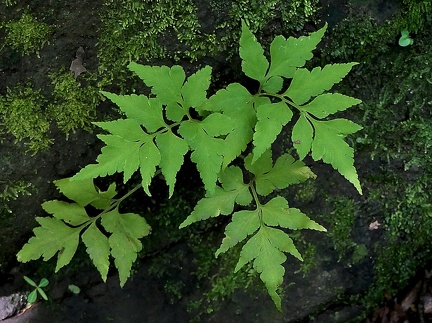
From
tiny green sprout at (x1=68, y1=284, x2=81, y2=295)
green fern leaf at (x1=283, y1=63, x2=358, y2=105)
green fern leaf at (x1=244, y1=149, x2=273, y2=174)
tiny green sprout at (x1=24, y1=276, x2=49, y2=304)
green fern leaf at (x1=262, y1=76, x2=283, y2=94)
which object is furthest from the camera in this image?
tiny green sprout at (x1=68, y1=284, x2=81, y2=295)

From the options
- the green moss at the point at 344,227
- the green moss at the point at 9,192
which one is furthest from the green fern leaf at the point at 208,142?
the green moss at the point at 344,227

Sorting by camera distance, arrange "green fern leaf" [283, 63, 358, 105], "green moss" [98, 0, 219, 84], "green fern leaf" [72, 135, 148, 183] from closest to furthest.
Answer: "green fern leaf" [72, 135, 148, 183] < "green fern leaf" [283, 63, 358, 105] < "green moss" [98, 0, 219, 84]

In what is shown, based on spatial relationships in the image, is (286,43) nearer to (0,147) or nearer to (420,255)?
(0,147)

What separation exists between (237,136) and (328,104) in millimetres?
506

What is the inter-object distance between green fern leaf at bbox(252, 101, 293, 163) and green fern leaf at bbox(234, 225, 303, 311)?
54 cm

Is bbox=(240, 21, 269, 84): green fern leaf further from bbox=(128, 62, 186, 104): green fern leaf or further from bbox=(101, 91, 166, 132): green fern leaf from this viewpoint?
bbox=(101, 91, 166, 132): green fern leaf

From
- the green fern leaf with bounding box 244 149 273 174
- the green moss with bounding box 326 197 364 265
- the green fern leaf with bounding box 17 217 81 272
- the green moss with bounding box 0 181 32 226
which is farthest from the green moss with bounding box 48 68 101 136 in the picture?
the green moss with bounding box 326 197 364 265

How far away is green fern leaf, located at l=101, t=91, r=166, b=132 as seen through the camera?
237 cm

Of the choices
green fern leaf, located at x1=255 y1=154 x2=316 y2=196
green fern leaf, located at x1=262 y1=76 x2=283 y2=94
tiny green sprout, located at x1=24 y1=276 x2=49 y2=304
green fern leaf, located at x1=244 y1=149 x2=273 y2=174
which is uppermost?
green fern leaf, located at x1=262 y1=76 x2=283 y2=94

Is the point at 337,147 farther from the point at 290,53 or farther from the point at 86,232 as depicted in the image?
the point at 86,232

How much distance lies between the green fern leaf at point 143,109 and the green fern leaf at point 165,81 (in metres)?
0.06

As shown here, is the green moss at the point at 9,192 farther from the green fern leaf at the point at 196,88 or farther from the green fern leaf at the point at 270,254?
the green fern leaf at the point at 270,254

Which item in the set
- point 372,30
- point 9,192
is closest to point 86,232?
point 9,192

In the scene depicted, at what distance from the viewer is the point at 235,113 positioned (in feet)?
8.16
